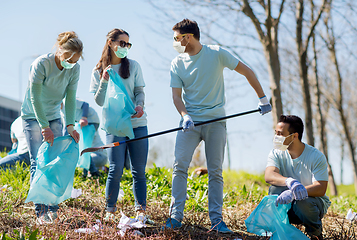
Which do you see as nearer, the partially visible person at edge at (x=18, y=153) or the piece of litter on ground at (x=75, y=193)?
the piece of litter on ground at (x=75, y=193)

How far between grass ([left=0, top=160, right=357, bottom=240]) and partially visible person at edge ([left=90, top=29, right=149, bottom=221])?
0.85 feet

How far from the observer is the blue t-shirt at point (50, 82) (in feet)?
10.8

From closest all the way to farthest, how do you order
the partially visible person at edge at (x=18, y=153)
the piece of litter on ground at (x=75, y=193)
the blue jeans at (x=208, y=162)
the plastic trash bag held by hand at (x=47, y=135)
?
the blue jeans at (x=208, y=162) < the plastic trash bag held by hand at (x=47, y=135) < the piece of litter on ground at (x=75, y=193) < the partially visible person at edge at (x=18, y=153)

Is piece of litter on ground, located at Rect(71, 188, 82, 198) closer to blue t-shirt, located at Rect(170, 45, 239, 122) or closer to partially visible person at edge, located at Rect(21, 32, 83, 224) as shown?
Result: partially visible person at edge, located at Rect(21, 32, 83, 224)

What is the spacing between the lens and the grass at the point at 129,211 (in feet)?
9.14

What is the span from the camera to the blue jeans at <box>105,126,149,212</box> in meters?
3.38

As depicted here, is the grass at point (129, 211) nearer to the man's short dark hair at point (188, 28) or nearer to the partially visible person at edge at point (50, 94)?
the partially visible person at edge at point (50, 94)

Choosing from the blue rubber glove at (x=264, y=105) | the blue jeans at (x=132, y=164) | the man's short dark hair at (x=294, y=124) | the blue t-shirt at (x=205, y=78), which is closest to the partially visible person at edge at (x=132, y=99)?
the blue jeans at (x=132, y=164)

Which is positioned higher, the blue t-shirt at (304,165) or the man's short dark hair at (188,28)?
the man's short dark hair at (188,28)

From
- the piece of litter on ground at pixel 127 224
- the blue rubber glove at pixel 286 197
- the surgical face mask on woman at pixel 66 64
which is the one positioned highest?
the surgical face mask on woman at pixel 66 64

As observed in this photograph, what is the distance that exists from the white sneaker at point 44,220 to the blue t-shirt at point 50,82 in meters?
0.97

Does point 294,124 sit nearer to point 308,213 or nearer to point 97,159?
point 308,213

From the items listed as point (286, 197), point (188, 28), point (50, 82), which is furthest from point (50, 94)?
point (286, 197)

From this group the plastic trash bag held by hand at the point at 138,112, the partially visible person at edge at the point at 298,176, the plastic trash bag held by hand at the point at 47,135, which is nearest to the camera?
the partially visible person at edge at the point at 298,176
